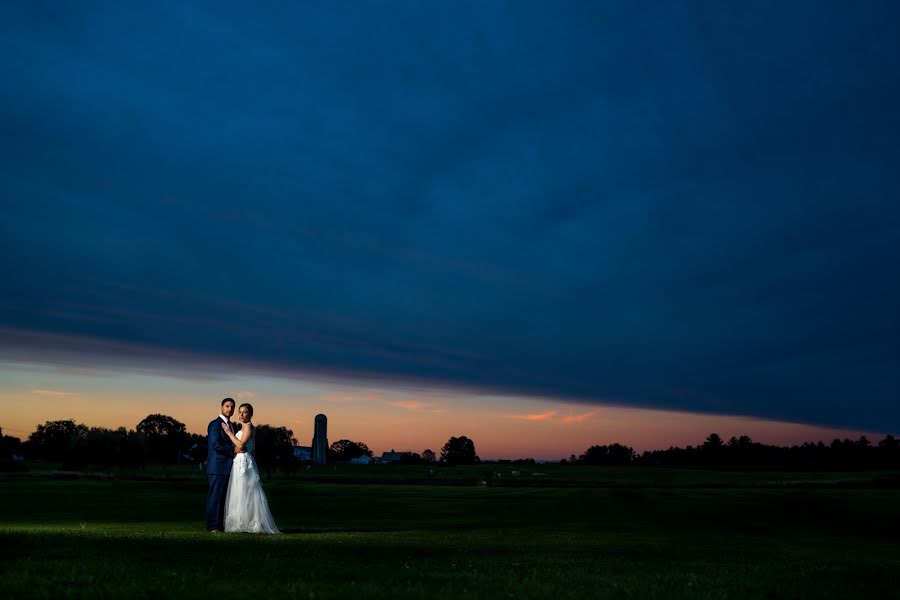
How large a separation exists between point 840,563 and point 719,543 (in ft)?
20.9

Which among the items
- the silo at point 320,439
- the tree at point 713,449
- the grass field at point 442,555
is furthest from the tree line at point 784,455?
the grass field at point 442,555

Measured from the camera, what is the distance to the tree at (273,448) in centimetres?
10344

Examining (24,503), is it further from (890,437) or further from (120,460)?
(890,437)

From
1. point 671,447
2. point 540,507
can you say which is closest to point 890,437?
point 671,447

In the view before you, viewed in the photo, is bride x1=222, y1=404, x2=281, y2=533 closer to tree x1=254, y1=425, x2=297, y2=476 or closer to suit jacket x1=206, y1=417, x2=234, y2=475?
suit jacket x1=206, y1=417, x2=234, y2=475

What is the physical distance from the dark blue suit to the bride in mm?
167

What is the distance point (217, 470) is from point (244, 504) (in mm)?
1229

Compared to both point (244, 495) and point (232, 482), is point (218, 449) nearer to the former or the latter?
point (232, 482)

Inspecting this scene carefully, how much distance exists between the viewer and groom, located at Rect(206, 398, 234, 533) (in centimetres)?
2084

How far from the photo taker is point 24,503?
36.2 m

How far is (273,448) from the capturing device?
104m

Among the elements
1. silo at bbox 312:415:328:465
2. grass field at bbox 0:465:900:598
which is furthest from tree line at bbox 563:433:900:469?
grass field at bbox 0:465:900:598

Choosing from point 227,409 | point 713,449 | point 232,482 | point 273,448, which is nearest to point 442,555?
point 232,482

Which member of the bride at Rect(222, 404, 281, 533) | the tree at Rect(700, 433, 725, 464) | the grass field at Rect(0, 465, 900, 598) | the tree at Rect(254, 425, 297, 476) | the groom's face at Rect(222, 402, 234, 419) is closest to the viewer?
the grass field at Rect(0, 465, 900, 598)
